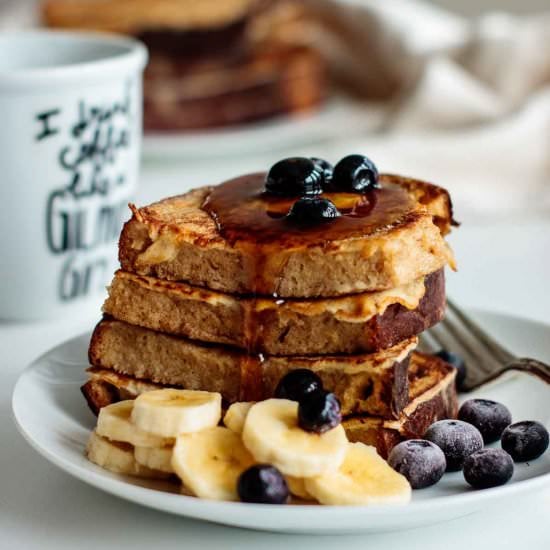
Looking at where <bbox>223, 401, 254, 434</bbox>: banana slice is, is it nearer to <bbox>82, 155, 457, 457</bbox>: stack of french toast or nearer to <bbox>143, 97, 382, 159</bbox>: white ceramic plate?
<bbox>82, 155, 457, 457</bbox>: stack of french toast

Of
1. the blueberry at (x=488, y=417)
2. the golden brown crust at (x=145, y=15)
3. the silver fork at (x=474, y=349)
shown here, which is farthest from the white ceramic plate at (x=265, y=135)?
the blueberry at (x=488, y=417)

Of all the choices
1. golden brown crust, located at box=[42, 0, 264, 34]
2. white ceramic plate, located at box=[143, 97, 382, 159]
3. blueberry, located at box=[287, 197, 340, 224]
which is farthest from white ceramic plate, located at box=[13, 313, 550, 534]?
golden brown crust, located at box=[42, 0, 264, 34]

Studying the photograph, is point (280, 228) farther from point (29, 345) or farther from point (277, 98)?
point (277, 98)

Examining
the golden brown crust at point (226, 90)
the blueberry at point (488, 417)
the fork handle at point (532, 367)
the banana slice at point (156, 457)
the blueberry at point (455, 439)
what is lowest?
the golden brown crust at point (226, 90)

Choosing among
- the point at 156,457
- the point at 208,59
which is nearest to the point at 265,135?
the point at 208,59

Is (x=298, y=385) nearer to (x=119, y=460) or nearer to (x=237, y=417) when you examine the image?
(x=237, y=417)

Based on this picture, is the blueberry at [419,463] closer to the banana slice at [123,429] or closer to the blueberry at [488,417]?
the blueberry at [488,417]
